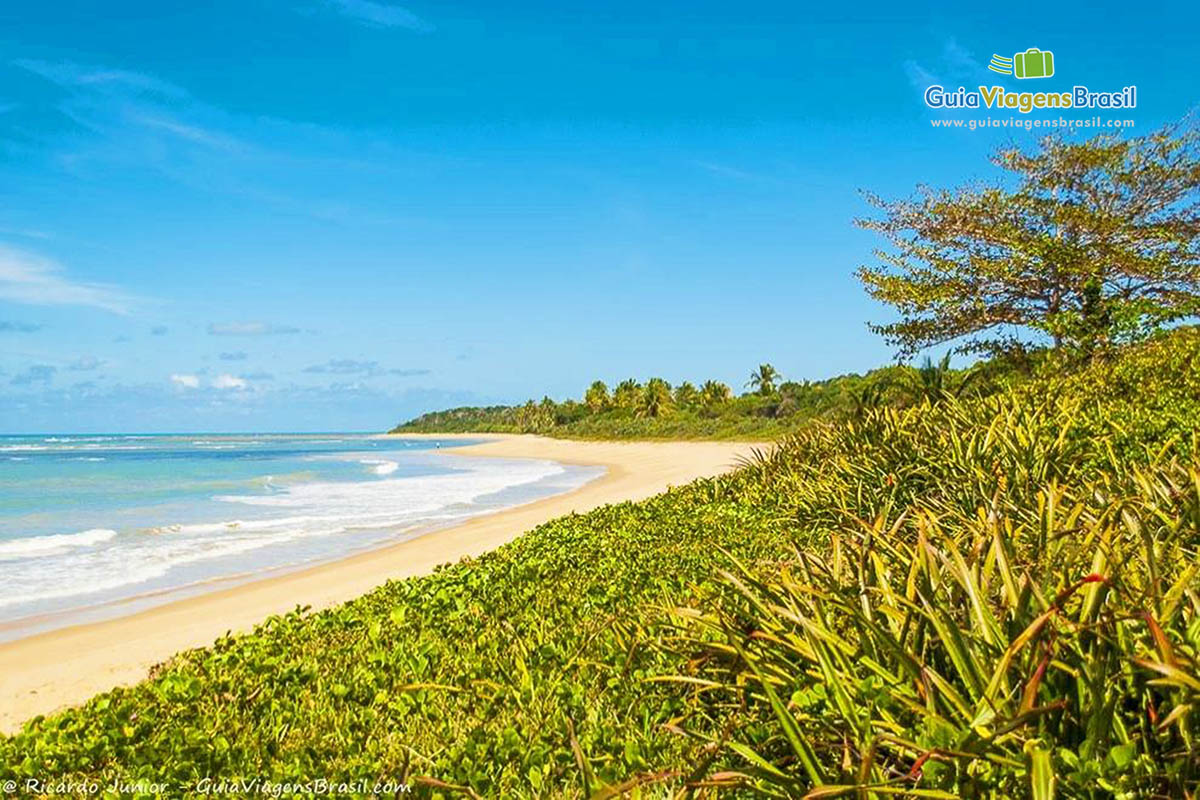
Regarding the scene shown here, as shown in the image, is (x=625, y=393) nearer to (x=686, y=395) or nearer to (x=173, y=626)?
(x=686, y=395)

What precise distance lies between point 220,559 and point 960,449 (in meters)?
11.9

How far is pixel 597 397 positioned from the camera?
101500 mm

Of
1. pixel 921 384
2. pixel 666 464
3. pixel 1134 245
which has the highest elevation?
pixel 1134 245

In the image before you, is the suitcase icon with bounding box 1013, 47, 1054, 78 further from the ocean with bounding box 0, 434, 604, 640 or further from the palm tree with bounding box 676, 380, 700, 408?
the palm tree with bounding box 676, 380, 700, 408

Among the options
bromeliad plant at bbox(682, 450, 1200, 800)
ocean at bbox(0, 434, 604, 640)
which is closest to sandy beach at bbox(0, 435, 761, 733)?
ocean at bbox(0, 434, 604, 640)

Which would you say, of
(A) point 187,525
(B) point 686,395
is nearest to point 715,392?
(B) point 686,395

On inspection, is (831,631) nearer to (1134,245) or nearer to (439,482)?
(1134,245)

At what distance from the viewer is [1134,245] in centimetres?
1612

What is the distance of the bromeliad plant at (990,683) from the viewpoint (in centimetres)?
227

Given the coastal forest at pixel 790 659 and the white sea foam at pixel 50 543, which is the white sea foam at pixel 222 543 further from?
the coastal forest at pixel 790 659

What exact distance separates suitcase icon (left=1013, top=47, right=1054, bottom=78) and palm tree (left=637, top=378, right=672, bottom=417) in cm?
6848

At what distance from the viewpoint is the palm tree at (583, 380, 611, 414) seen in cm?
9988

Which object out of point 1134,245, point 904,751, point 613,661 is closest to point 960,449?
point 613,661

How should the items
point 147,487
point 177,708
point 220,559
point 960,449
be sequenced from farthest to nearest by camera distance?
point 147,487 → point 220,559 → point 960,449 → point 177,708
